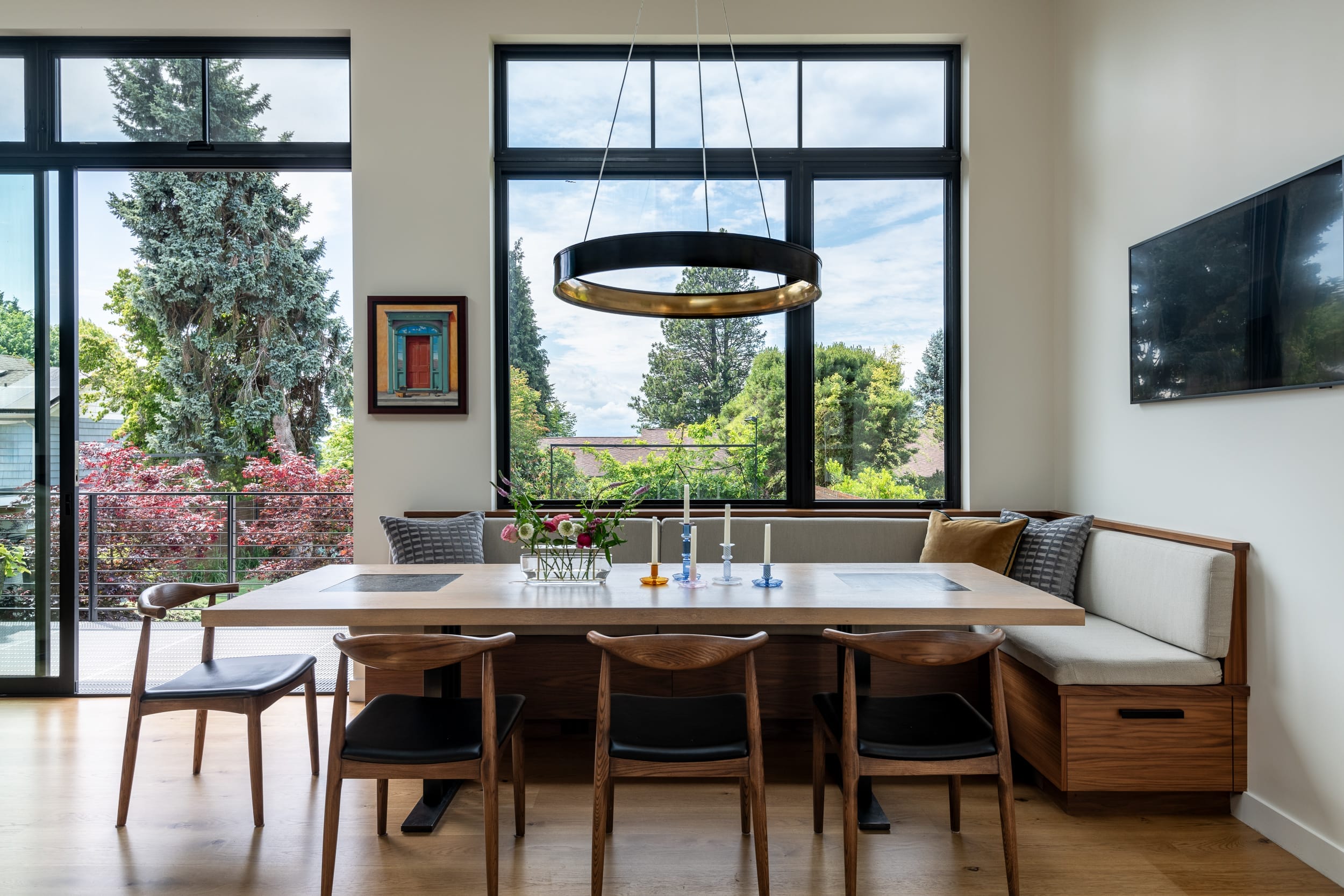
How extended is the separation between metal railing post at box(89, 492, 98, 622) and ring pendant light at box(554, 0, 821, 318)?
323 cm

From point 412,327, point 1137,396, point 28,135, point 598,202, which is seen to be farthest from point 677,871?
point 28,135

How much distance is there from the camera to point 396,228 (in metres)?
3.85

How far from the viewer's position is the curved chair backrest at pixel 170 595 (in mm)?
2457

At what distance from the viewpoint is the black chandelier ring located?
2.04m

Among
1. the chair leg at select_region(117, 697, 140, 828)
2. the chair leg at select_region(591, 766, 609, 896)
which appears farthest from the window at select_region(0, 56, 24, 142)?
the chair leg at select_region(591, 766, 609, 896)

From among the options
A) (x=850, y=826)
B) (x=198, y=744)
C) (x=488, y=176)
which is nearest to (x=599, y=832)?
(x=850, y=826)

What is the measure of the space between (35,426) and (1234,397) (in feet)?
17.7

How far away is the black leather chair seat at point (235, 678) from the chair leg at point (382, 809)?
480 mm

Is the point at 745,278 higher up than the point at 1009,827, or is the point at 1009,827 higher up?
the point at 745,278

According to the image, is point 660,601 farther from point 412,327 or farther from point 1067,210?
point 1067,210

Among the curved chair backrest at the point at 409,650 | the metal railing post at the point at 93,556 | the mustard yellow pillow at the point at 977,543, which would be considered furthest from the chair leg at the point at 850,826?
the metal railing post at the point at 93,556

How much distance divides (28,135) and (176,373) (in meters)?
1.95

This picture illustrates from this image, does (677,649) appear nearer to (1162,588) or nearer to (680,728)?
(680,728)

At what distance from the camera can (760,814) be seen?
1.89 metres
